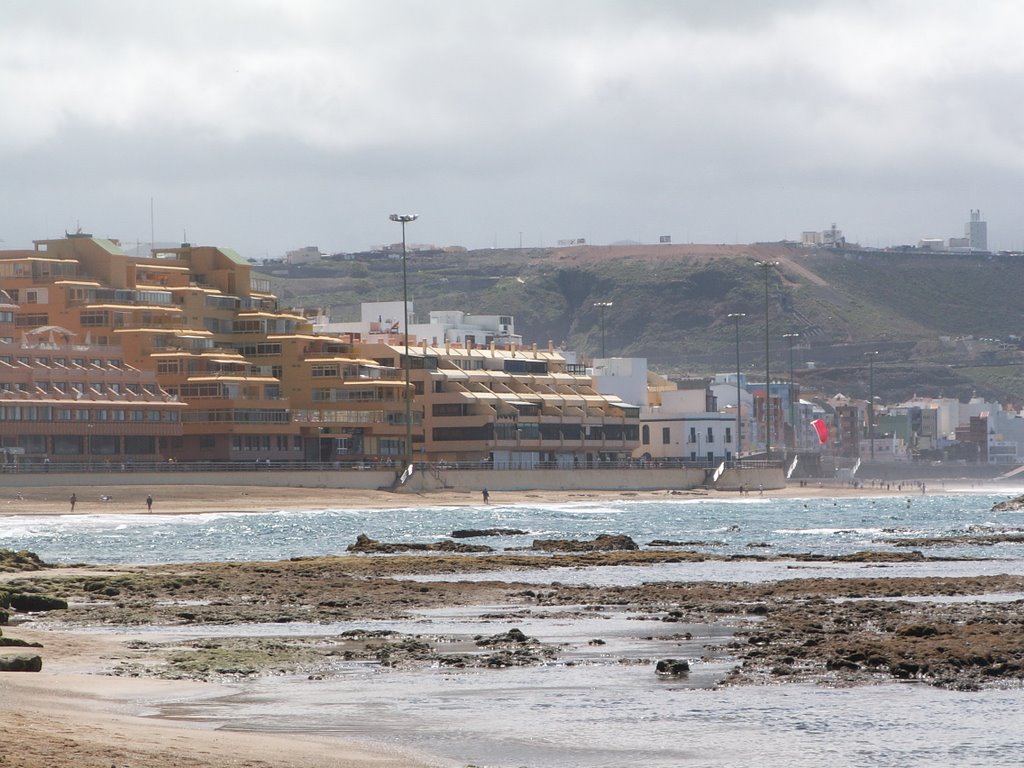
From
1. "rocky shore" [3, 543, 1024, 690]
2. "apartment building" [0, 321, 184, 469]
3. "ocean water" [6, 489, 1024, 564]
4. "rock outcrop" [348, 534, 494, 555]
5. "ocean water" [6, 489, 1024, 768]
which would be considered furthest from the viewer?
"apartment building" [0, 321, 184, 469]

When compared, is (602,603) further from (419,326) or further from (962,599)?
(419,326)

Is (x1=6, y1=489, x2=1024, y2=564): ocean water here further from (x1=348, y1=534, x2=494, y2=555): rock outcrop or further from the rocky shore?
the rocky shore

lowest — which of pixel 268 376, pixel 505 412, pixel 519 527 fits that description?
pixel 519 527

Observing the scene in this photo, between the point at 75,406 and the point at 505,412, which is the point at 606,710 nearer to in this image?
the point at 75,406

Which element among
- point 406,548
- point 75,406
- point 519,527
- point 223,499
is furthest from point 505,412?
point 406,548

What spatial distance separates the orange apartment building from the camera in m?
149

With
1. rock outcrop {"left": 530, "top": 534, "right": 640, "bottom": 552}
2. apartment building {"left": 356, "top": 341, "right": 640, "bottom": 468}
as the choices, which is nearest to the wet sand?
apartment building {"left": 356, "top": 341, "right": 640, "bottom": 468}

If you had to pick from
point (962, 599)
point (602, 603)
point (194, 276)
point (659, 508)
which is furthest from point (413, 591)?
point (194, 276)

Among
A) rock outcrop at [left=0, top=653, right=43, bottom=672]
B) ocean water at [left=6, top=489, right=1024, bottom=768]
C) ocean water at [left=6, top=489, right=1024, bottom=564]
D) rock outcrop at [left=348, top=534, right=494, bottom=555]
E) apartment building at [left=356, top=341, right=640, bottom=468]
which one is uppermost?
apartment building at [left=356, top=341, right=640, bottom=468]

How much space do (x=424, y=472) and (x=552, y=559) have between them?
78.8 metres

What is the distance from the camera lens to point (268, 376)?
158 meters

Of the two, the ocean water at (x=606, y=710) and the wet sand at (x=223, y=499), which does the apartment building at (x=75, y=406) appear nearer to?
the wet sand at (x=223, y=499)

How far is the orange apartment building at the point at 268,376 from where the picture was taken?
149 m

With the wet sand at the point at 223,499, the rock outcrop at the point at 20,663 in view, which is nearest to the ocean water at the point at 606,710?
the rock outcrop at the point at 20,663
